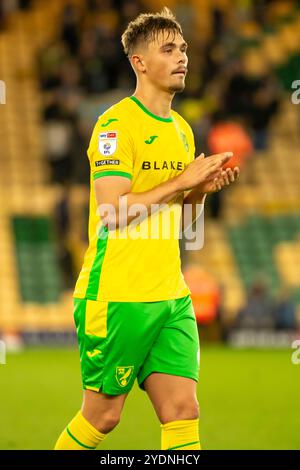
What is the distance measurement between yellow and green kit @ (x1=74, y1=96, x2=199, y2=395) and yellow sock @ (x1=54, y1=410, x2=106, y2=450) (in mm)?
160

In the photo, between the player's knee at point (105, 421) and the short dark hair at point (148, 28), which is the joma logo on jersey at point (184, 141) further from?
the player's knee at point (105, 421)

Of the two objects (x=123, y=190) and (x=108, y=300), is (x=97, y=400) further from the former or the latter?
(x=123, y=190)

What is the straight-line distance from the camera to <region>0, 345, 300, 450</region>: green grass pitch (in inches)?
273

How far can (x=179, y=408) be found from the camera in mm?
4559

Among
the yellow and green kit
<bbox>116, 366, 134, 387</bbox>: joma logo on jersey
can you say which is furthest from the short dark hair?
<bbox>116, 366, 134, 387</bbox>: joma logo on jersey

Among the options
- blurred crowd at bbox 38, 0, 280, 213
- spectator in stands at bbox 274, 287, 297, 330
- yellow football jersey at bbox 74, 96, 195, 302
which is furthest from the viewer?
blurred crowd at bbox 38, 0, 280, 213

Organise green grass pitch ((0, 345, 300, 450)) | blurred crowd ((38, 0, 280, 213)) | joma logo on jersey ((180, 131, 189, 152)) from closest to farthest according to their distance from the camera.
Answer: joma logo on jersey ((180, 131, 189, 152)) → green grass pitch ((0, 345, 300, 450)) → blurred crowd ((38, 0, 280, 213))

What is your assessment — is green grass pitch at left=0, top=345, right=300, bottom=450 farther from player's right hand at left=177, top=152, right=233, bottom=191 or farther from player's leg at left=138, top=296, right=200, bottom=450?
player's right hand at left=177, top=152, right=233, bottom=191

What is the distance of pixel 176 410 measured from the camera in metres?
4.56

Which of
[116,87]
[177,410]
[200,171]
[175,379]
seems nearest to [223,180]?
[200,171]

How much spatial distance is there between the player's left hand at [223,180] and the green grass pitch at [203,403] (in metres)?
2.26

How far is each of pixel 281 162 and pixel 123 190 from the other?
43.2ft

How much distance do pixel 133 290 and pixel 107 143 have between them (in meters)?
0.61
